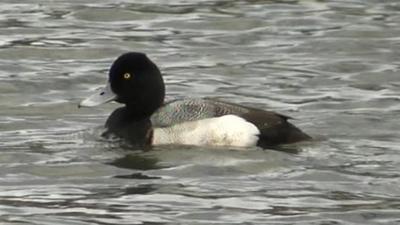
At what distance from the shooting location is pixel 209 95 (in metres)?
16.1

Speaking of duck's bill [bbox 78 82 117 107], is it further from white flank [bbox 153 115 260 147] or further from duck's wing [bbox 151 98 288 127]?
white flank [bbox 153 115 260 147]

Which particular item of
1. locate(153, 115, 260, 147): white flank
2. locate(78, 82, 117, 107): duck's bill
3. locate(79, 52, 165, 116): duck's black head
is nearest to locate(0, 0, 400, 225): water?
locate(153, 115, 260, 147): white flank

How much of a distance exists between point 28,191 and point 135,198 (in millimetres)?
755

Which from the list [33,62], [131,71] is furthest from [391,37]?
[131,71]

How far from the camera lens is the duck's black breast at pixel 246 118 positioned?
44.2 feet

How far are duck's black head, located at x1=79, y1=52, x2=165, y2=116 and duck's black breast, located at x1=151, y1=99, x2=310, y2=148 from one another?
0.39 m

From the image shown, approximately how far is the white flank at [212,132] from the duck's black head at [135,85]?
56 centimetres

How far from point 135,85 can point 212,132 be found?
0.92 m

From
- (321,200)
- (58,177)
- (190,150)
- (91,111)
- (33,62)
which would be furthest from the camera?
(33,62)

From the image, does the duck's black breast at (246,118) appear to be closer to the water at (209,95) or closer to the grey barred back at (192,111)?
the grey barred back at (192,111)

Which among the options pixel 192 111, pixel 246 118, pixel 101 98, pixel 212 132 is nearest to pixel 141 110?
pixel 101 98

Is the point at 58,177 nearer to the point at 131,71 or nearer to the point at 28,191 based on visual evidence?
the point at 28,191

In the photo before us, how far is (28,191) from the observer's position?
1180cm

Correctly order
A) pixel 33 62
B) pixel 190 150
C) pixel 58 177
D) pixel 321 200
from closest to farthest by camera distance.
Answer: pixel 321 200 → pixel 58 177 → pixel 190 150 → pixel 33 62
